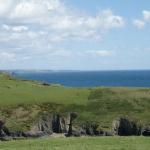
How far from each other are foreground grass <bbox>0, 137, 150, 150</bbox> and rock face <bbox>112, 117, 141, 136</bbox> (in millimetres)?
16975

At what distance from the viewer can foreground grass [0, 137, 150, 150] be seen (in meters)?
28.1

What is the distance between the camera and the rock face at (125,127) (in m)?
48.9

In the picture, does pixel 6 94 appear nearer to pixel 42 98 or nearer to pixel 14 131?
pixel 42 98

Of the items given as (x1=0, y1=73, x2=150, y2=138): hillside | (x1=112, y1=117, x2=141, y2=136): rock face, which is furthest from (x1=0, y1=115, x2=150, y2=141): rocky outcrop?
(x1=0, y1=73, x2=150, y2=138): hillside

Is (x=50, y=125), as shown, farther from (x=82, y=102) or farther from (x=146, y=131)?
(x=146, y=131)

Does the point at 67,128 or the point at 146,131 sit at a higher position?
the point at 146,131

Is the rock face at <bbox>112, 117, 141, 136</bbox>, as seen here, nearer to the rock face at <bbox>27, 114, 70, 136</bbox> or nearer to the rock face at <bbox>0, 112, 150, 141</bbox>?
the rock face at <bbox>0, 112, 150, 141</bbox>

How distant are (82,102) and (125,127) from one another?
6.47m

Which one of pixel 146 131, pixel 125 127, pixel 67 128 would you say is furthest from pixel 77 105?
pixel 146 131

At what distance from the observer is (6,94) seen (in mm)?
56656

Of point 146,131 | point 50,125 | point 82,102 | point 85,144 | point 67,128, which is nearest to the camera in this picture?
point 85,144

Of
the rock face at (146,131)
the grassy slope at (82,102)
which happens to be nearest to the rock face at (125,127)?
the grassy slope at (82,102)

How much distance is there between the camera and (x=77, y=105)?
53.1 m

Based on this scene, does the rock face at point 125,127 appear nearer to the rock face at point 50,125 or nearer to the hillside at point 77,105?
the hillside at point 77,105
